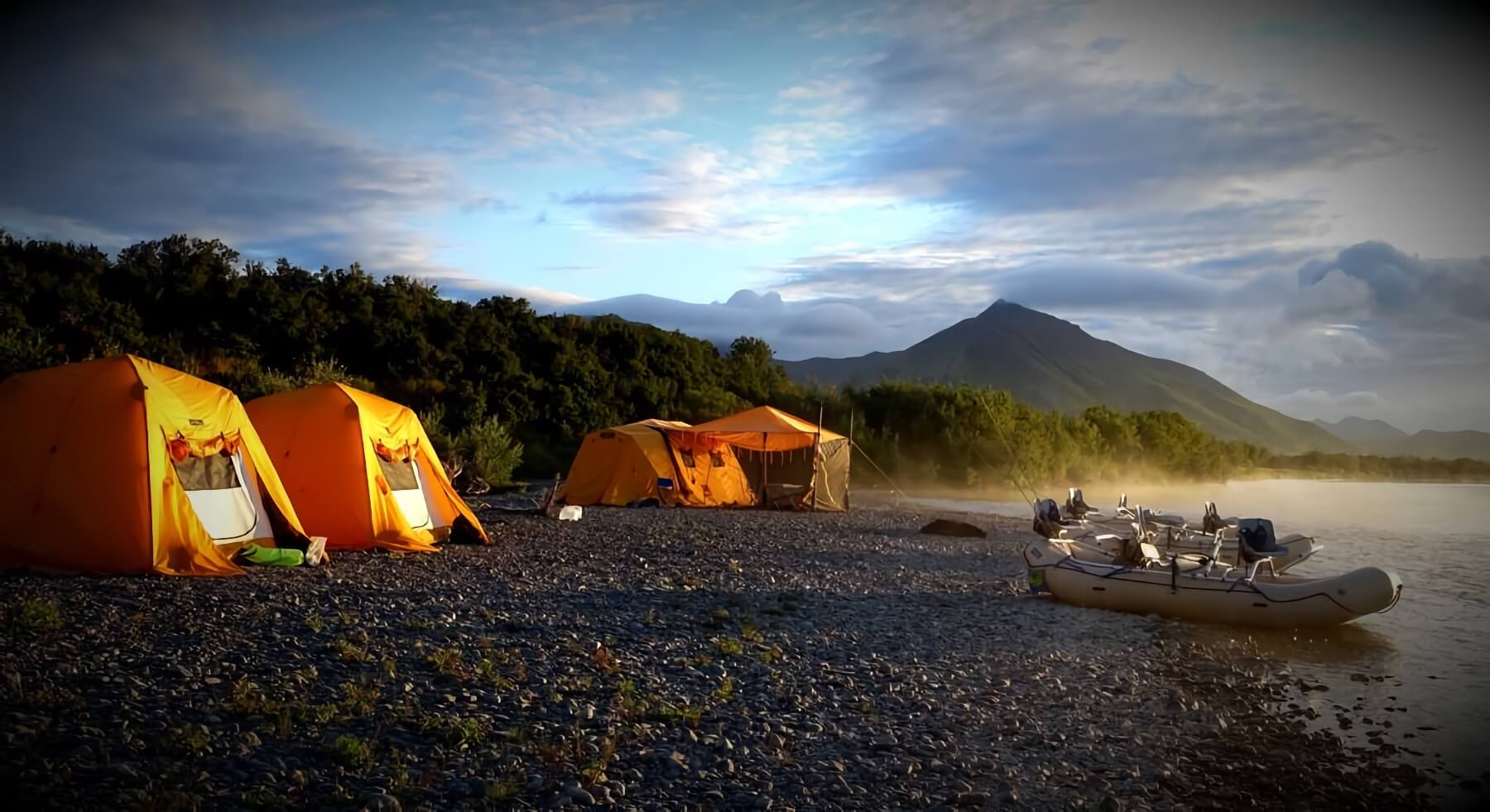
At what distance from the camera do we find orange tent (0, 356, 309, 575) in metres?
10.5

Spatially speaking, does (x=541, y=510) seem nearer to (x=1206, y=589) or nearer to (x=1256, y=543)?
(x=1206, y=589)

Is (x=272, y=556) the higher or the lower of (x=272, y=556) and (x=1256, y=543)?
the lower

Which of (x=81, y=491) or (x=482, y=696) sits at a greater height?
(x=81, y=491)

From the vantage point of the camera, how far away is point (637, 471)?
80.9ft

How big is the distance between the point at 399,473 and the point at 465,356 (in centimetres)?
2855

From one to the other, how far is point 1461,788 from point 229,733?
8.45 meters

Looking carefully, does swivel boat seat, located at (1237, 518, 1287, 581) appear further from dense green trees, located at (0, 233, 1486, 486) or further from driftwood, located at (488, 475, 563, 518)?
dense green trees, located at (0, 233, 1486, 486)

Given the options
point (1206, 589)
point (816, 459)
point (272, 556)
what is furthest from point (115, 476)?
point (816, 459)

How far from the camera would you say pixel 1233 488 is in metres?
59.7

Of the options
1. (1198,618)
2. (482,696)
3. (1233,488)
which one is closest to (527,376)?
(1198,618)

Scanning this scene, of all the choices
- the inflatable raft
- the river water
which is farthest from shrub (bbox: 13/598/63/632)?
the inflatable raft

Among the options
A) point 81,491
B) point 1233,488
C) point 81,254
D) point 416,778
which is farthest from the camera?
point 1233,488

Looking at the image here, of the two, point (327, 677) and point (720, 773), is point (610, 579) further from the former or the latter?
point (720, 773)

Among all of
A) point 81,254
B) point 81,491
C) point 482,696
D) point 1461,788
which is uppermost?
point 81,254
